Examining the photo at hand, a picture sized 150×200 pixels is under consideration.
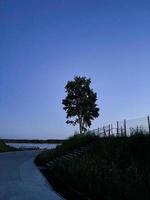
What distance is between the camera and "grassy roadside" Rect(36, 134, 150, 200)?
50.3ft

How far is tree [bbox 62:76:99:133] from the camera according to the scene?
68.2m

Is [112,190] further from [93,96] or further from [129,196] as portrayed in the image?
[93,96]

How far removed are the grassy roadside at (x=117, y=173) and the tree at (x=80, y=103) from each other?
128ft

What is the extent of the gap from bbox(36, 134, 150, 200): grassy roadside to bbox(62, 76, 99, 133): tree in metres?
39.0

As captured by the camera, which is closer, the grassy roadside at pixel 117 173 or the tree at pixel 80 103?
the grassy roadside at pixel 117 173

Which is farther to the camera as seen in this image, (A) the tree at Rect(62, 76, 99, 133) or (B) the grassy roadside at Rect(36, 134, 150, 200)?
(A) the tree at Rect(62, 76, 99, 133)

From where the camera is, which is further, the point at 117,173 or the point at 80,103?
the point at 80,103

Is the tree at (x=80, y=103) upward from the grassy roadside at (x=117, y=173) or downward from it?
upward

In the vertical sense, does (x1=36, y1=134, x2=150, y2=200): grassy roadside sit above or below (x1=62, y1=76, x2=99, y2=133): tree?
below

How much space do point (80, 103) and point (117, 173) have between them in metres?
50.1

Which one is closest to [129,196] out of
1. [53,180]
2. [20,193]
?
[20,193]

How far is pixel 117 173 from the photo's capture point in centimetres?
1872

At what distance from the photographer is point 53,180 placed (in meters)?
24.5

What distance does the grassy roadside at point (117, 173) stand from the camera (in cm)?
1534
